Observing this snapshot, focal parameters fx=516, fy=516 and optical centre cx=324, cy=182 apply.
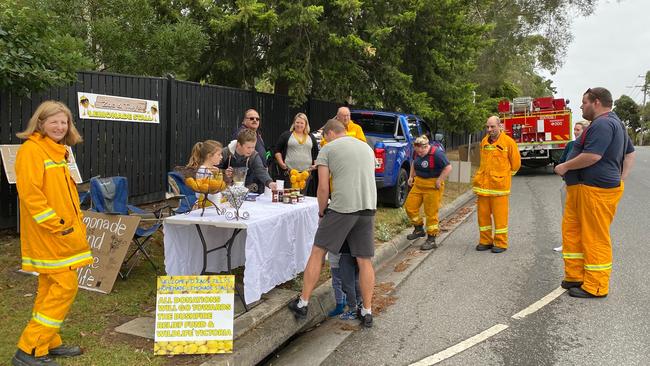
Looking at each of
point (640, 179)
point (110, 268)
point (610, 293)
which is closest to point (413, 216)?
point (610, 293)

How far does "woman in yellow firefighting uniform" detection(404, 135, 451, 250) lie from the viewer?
7.25m

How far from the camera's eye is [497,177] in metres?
7.18

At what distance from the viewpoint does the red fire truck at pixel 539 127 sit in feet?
60.6

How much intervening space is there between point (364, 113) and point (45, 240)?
801 cm

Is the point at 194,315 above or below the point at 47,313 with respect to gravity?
below

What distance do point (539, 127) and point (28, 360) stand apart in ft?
60.2

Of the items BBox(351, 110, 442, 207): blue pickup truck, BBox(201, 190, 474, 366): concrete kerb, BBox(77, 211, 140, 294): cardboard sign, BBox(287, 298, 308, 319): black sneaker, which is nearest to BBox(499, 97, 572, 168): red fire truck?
BBox(351, 110, 442, 207): blue pickup truck

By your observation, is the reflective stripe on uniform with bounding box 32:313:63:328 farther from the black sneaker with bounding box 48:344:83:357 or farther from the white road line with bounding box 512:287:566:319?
the white road line with bounding box 512:287:566:319

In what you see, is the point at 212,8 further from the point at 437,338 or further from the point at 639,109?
the point at 639,109

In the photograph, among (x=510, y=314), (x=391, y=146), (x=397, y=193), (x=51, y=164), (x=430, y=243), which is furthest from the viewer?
(x=397, y=193)

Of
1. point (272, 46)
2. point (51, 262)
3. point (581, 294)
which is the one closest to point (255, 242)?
point (51, 262)

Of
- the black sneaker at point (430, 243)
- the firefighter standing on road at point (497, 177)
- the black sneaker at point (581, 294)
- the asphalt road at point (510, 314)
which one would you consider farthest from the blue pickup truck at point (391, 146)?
the black sneaker at point (581, 294)

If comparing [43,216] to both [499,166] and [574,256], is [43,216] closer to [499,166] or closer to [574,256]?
[574,256]

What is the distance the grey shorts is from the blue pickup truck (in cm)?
475
